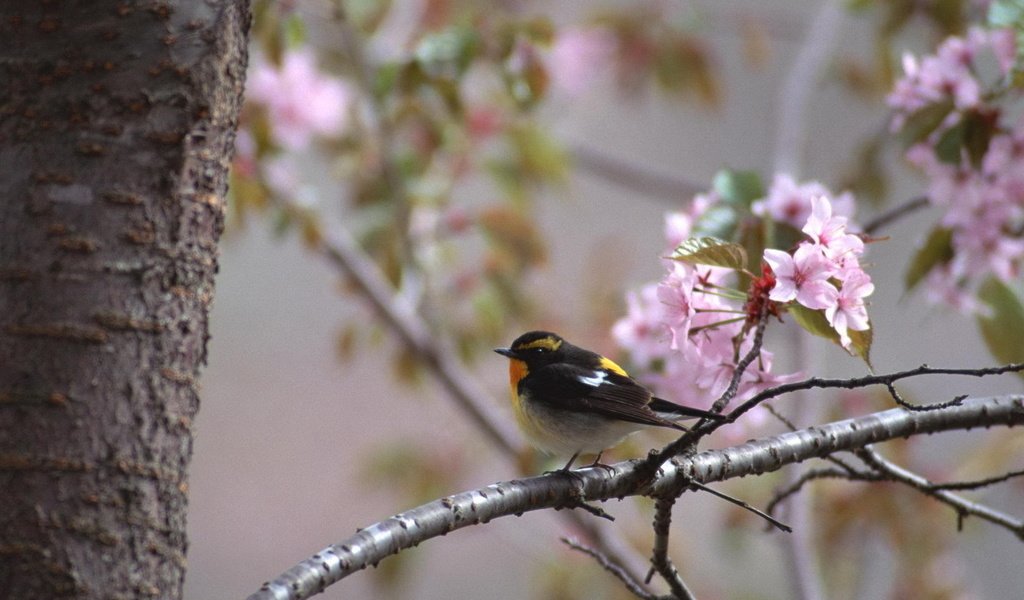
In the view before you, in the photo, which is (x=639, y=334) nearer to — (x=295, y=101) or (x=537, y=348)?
(x=537, y=348)

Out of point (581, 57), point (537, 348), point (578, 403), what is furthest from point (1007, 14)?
point (581, 57)

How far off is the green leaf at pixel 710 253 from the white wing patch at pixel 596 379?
744 millimetres

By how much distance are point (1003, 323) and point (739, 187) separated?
62cm

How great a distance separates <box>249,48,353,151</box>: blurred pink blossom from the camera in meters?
3.84

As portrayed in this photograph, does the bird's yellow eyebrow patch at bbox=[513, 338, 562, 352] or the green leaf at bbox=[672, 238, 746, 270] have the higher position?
the bird's yellow eyebrow patch at bbox=[513, 338, 562, 352]

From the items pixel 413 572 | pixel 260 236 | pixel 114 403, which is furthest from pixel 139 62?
pixel 260 236

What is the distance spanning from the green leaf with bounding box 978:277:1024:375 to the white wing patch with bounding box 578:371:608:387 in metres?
0.81

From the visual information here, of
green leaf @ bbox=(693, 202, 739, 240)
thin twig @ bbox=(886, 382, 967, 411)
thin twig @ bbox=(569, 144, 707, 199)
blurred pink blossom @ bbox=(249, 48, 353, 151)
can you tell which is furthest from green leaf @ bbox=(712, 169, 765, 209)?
blurred pink blossom @ bbox=(249, 48, 353, 151)

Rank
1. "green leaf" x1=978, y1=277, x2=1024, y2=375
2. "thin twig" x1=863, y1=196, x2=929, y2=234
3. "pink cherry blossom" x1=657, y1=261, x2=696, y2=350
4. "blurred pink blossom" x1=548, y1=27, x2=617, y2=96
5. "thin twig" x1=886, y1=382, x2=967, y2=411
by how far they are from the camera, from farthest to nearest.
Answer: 1. "blurred pink blossom" x1=548, y1=27, x2=617, y2=96
2. "thin twig" x1=863, y1=196, x2=929, y2=234
3. "green leaf" x1=978, y1=277, x2=1024, y2=375
4. "pink cherry blossom" x1=657, y1=261, x2=696, y2=350
5. "thin twig" x1=886, y1=382, x2=967, y2=411

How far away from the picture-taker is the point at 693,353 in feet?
5.60

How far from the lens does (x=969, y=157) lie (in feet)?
6.96

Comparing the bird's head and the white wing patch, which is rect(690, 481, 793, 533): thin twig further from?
the bird's head

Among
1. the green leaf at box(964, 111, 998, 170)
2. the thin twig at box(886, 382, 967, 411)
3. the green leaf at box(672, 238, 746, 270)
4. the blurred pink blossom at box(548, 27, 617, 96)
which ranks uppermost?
the blurred pink blossom at box(548, 27, 617, 96)

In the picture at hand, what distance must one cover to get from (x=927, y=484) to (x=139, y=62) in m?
1.30
